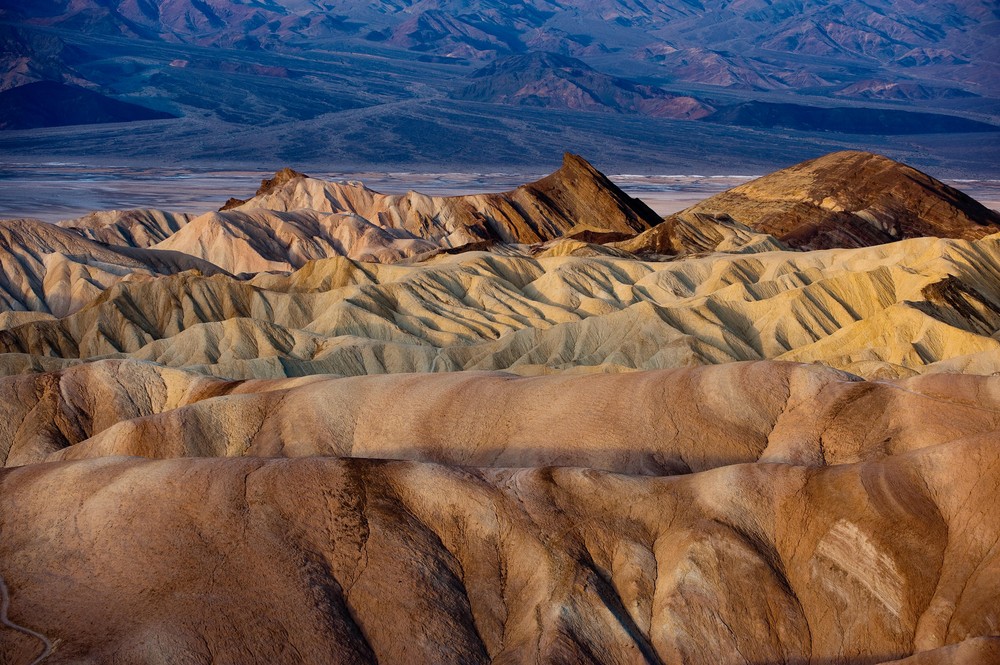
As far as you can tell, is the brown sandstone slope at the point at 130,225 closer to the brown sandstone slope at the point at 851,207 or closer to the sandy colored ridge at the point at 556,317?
the sandy colored ridge at the point at 556,317

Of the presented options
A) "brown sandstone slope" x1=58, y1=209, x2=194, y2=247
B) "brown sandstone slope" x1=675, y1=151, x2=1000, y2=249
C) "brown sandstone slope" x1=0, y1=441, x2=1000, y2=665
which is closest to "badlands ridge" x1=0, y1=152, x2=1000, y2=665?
"brown sandstone slope" x1=0, y1=441, x2=1000, y2=665

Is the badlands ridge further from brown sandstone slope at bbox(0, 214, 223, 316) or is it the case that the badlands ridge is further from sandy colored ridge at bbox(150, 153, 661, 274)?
sandy colored ridge at bbox(150, 153, 661, 274)

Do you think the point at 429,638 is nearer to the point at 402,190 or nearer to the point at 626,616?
the point at 626,616

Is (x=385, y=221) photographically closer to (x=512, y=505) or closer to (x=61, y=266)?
(x=61, y=266)

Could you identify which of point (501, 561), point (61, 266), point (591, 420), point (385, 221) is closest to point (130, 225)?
point (385, 221)

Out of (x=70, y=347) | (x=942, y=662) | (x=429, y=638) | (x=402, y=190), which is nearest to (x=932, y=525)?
(x=942, y=662)

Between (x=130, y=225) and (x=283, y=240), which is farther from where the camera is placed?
(x=130, y=225)
